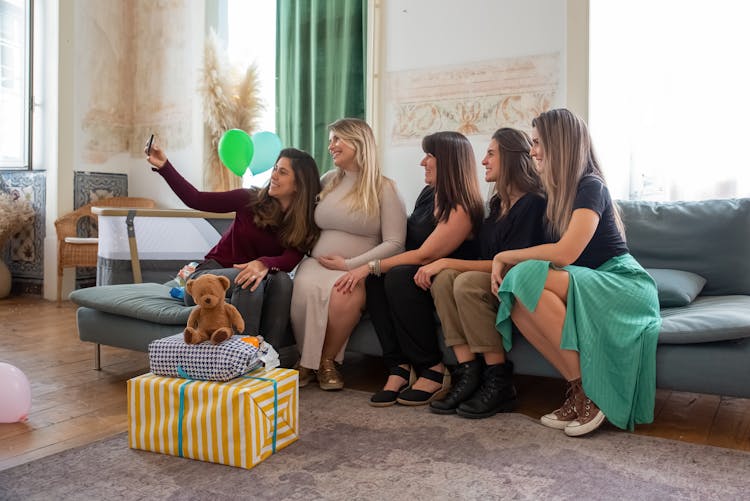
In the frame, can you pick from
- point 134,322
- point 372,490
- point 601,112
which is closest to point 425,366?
point 372,490

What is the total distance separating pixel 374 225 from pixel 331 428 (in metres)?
0.88

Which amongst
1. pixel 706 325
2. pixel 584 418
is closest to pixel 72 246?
pixel 584 418

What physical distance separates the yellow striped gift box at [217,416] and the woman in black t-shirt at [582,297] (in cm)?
77

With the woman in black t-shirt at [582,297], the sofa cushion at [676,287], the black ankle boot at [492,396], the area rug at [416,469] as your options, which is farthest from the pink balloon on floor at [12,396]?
the sofa cushion at [676,287]

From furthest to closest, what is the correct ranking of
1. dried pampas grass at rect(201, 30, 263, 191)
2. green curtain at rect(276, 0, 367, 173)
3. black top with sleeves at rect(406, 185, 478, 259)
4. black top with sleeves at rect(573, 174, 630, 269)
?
dried pampas grass at rect(201, 30, 263, 191)
green curtain at rect(276, 0, 367, 173)
black top with sleeves at rect(406, 185, 478, 259)
black top with sleeves at rect(573, 174, 630, 269)

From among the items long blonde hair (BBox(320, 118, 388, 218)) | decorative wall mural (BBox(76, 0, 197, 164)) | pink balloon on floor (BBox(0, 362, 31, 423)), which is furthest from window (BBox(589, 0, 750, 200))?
decorative wall mural (BBox(76, 0, 197, 164))

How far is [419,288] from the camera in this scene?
238 centimetres

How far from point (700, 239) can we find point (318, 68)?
2.93m

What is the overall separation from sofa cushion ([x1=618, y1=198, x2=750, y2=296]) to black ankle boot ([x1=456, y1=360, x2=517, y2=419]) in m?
0.84

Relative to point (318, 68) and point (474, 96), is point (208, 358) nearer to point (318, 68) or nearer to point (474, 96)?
point (474, 96)

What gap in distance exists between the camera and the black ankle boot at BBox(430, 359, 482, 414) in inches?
86.5

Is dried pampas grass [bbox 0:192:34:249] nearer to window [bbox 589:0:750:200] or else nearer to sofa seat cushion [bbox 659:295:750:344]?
window [bbox 589:0:750:200]

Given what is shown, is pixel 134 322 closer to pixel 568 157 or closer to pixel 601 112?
pixel 568 157

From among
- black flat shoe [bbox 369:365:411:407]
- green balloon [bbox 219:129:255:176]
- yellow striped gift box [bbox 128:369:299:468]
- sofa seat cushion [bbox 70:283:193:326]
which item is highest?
green balloon [bbox 219:129:255:176]
